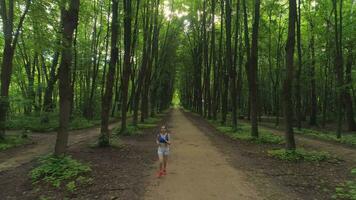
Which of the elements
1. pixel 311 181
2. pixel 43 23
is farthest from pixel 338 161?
pixel 43 23

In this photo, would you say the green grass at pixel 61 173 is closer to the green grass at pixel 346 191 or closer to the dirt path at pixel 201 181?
the dirt path at pixel 201 181

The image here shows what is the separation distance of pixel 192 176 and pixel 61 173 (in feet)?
11.8

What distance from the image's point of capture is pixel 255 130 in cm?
1816

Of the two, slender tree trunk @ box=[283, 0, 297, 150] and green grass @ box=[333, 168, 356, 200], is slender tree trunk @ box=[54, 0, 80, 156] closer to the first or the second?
green grass @ box=[333, 168, 356, 200]

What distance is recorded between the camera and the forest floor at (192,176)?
7.45 metres

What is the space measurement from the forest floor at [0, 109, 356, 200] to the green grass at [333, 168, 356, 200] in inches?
8.0

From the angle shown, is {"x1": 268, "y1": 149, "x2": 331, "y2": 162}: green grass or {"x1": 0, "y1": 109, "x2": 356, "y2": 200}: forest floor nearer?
{"x1": 0, "y1": 109, "x2": 356, "y2": 200}: forest floor

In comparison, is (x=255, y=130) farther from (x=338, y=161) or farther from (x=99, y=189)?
(x=99, y=189)

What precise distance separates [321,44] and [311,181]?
22.9m

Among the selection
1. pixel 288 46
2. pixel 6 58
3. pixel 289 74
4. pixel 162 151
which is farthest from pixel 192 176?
pixel 6 58

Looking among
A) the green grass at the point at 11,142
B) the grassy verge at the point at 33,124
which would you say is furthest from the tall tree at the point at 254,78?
the grassy verge at the point at 33,124

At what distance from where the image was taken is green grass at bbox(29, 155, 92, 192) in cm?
816

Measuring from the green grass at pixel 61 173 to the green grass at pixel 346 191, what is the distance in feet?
20.4

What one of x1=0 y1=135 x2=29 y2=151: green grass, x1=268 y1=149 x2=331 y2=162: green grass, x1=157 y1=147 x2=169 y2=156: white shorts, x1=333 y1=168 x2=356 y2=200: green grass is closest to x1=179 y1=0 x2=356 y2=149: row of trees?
x1=268 y1=149 x2=331 y2=162: green grass
